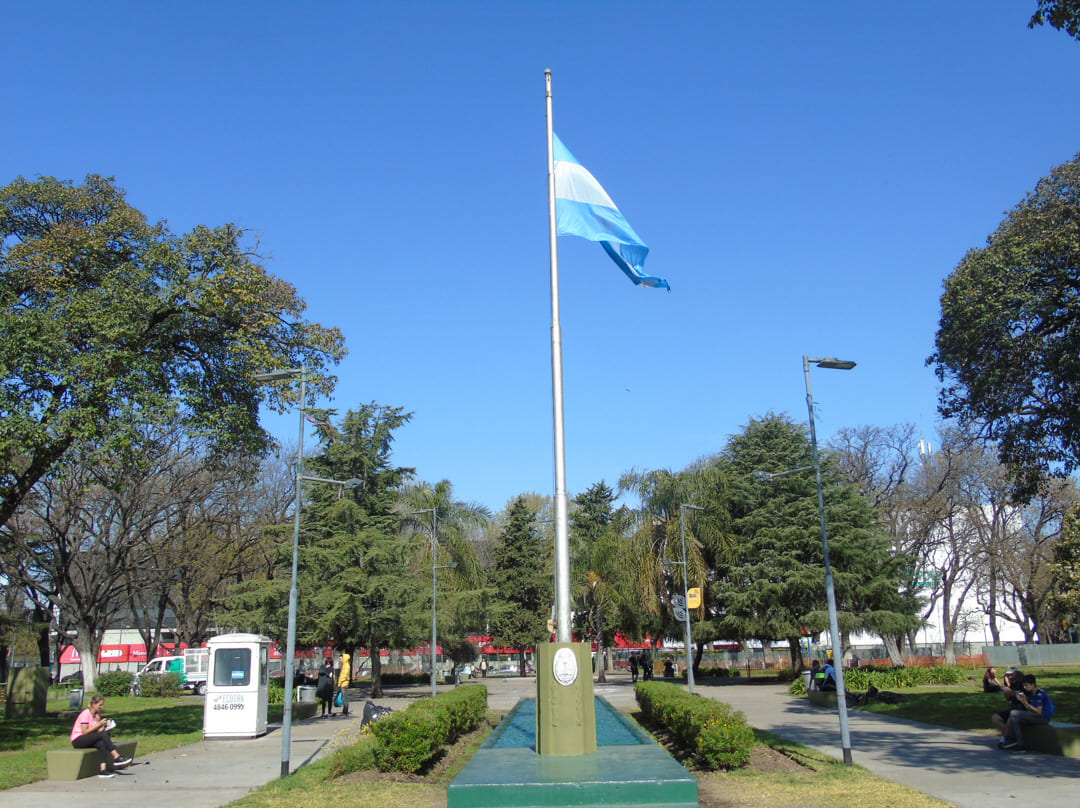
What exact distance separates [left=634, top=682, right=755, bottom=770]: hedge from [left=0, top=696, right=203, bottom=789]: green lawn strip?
10.9 meters

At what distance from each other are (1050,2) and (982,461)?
40.5 metres

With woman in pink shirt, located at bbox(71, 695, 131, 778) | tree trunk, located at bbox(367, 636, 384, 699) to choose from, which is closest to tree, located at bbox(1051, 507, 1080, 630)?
tree trunk, located at bbox(367, 636, 384, 699)

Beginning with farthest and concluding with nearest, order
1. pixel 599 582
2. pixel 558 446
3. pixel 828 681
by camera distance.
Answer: pixel 599 582, pixel 828 681, pixel 558 446

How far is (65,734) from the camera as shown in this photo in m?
20.7

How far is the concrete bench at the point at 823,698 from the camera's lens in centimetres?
2541

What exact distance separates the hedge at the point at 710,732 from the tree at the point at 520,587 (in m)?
37.6

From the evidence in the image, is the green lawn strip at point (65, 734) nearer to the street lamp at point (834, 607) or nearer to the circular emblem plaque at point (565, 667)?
the circular emblem plaque at point (565, 667)

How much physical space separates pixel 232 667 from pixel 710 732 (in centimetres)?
1250

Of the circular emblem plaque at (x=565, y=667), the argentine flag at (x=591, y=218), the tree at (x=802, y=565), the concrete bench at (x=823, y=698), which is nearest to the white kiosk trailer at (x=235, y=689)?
the circular emblem plaque at (x=565, y=667)

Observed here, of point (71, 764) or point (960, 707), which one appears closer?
point (71, 764)

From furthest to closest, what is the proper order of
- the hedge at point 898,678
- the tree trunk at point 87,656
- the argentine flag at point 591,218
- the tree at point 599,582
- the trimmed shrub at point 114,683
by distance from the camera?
the tree at point 599,582, the trimmed shrub at point 114,683, the tree trunk at point 87,656, the hedge at point 898,678, the argentine flag at point 591,218

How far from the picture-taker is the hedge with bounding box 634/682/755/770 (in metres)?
13.5

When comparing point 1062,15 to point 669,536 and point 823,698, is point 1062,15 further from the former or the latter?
point 669,536

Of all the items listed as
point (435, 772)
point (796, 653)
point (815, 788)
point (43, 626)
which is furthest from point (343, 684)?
point (796, 653)
